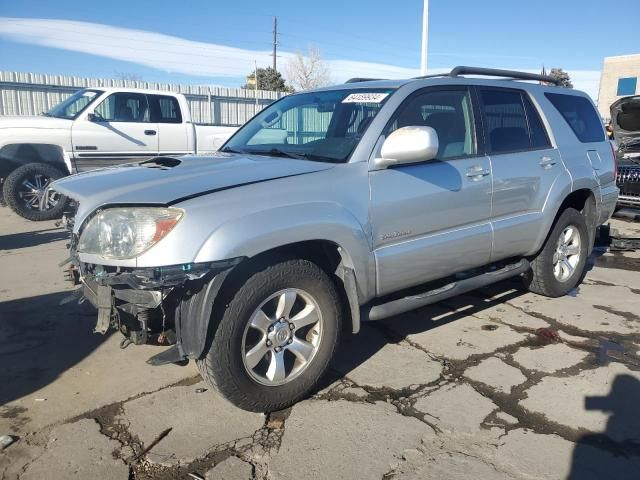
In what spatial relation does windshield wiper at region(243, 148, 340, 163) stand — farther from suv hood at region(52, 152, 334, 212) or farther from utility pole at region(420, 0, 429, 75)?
utility pole at region(420, 0, 429, 75)

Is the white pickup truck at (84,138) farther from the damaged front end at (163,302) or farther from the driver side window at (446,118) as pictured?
the driver side window at (446,118)

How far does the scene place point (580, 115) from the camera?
17.3ft

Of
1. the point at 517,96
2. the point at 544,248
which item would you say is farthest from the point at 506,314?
the point at 517,96

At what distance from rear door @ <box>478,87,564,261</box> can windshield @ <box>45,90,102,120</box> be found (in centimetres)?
732

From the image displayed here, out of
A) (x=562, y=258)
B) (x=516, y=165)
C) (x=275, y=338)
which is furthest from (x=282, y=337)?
(x=562, y=258)

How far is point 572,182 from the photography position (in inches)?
Answer: 190

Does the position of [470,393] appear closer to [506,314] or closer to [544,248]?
[506,314]

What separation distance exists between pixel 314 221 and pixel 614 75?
47003 mm

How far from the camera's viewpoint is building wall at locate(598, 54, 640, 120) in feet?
132

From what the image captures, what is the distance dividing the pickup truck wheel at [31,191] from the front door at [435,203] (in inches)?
265

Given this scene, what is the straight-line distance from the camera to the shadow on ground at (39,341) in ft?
11.2

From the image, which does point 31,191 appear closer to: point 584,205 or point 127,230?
point 127,230

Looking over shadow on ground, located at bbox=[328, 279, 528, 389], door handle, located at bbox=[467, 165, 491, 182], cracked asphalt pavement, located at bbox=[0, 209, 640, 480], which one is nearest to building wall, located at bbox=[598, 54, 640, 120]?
shadow on ground, located at bbox=[328, 279, 528, 389]

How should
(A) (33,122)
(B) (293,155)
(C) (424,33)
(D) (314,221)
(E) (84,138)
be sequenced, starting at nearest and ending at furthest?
(D) (314,221) < (B) (293,155) < (A) (33,122) < (E) (84,138) < (C) (424,33)
